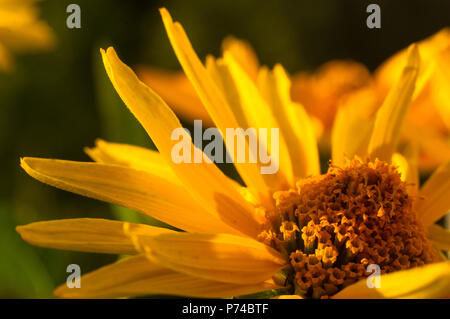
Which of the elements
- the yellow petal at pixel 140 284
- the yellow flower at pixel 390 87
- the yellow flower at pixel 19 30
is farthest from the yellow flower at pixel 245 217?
the yellow flower at pixel 19 30

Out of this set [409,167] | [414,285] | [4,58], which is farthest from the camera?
[4,58]

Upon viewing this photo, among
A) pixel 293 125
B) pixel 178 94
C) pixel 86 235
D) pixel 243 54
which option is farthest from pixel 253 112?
pixel 243 54

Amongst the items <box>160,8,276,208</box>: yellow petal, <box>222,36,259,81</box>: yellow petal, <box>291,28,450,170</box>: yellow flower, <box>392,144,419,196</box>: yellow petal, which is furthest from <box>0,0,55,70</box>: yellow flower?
<box>392,144,419,196</box>: yellow petal

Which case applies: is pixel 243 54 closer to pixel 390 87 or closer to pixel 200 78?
pixel 390 87

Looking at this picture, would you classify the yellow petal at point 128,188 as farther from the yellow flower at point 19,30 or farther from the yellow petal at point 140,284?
the yellow flower at point 19,30

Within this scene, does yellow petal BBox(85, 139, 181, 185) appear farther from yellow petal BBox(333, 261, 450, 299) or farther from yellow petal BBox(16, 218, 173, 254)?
yellow petal BBox(333, 261, 450, 299)
